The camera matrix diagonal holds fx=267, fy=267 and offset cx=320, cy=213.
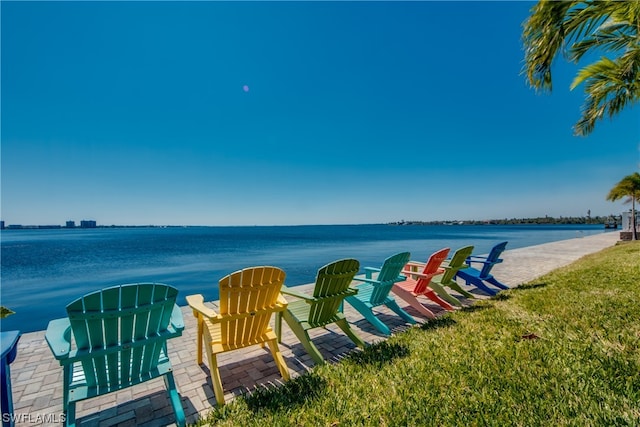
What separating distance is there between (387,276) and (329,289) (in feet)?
4.59

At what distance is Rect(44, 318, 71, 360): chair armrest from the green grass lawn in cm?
125

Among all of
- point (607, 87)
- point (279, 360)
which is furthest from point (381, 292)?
point (607, 87)

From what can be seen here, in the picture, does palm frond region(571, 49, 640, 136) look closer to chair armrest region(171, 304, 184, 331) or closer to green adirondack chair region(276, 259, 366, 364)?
green adirondack chair region(276, 259, 366, 364)

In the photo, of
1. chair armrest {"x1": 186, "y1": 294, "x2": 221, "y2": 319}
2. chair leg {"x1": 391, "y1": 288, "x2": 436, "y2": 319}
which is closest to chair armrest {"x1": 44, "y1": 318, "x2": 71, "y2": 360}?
chair armrest {"x1": 186, "y1": 294, "x2": 221, "y2": 319}

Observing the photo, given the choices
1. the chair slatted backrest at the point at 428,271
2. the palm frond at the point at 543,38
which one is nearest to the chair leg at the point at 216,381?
the chair slatted backrest at the point at 428,271

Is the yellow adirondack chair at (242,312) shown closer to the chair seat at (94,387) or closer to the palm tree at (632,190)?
the chair seat at (94,387)

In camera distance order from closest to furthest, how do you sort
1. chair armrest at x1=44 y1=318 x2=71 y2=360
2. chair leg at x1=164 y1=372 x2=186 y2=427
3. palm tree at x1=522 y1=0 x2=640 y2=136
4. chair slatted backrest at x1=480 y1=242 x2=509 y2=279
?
chair armrest at x1=44 y1=318 x2=71 y2=360 → chair leg at x1=164 y1=372 x2=186 y2=427 → palm tree at x1=522 y1=0 x2=640 y2=136 → chair slatted backrest at x1=480 y1=242 x2=509 y2=279

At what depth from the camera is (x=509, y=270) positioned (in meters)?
9.64

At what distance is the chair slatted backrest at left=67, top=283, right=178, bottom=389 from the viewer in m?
2.05

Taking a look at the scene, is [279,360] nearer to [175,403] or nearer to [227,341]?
[227,341]

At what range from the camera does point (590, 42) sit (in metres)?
5.58

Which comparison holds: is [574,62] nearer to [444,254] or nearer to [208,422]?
[444,254]

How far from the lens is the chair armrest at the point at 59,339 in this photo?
194 cm

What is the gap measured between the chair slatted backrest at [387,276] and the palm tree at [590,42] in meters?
5.09
